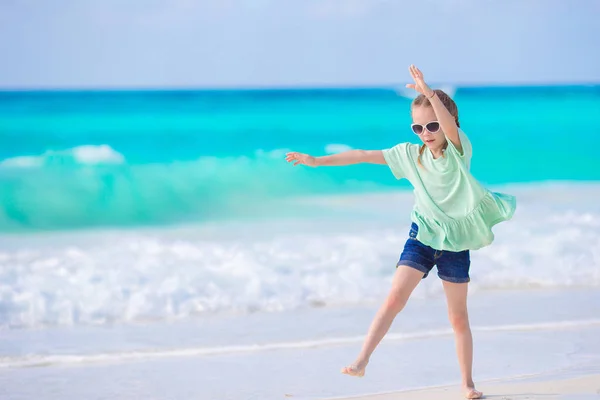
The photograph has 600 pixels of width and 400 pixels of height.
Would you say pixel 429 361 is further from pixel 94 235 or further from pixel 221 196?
pixel 221 196

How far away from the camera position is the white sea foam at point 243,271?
5.12m

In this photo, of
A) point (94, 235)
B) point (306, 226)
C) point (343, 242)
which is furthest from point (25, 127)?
point (343, 242)

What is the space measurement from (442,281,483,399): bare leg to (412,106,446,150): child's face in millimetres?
501

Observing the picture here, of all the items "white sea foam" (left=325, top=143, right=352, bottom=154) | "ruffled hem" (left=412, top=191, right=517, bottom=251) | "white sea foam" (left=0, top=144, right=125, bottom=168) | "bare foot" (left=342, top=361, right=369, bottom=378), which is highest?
"white sea foam" (left=325, top=143, right=352, bottom=154)

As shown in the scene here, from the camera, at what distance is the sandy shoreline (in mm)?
3199

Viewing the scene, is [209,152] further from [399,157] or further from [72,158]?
[399,157]

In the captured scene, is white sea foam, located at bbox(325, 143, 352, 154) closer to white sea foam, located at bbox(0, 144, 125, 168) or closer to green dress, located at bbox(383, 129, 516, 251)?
white sea foam, located at bbox(0, 144, 125, 168)

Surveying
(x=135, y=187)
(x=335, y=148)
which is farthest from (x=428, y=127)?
(x=335, y=148)

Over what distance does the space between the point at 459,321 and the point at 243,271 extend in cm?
292

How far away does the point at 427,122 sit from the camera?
3.01m

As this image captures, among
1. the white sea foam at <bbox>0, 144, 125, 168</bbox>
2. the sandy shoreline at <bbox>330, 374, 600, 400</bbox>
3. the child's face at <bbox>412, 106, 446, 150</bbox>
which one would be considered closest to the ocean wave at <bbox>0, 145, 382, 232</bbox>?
the white sea foam at <bbox>0, 144, 125, 168</bbox>

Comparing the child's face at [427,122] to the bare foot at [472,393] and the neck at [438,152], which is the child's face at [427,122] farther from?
the bare foot at [472,393]

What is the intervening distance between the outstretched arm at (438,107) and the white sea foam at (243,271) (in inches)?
94.5

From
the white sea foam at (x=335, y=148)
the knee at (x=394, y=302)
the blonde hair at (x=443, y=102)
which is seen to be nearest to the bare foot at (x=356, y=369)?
the knee at (x=394, y=302)
